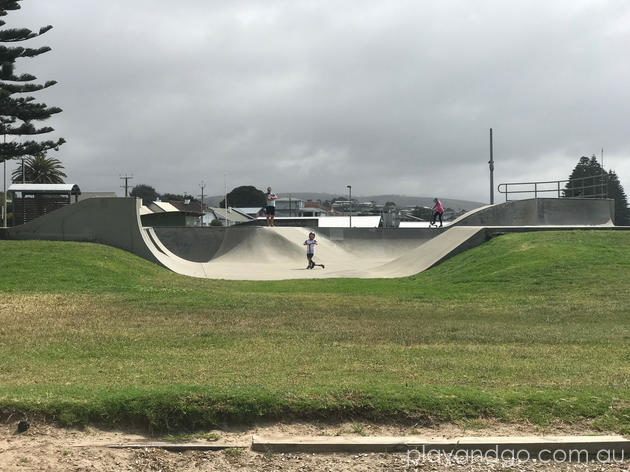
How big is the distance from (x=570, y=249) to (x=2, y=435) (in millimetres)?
17617

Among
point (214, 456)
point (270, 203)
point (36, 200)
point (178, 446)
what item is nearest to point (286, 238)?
point (270, 203)

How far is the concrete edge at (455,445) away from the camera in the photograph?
191 inches

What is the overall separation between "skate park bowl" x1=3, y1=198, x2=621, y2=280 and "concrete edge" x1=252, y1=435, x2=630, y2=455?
57.8 ft

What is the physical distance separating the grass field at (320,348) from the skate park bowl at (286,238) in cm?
602

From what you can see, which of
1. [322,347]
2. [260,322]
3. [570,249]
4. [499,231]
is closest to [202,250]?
[499,231]

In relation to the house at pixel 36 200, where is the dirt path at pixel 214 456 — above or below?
below

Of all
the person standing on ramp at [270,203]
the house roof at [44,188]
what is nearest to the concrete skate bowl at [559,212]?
the person standing on ramp at [270,203]

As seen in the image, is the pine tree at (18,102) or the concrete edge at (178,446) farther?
the pine tree at (18,102)

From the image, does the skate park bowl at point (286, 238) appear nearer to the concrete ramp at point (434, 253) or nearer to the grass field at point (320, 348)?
the concrete ramp at point (434, 253)

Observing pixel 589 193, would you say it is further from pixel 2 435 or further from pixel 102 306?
pixel 2 435

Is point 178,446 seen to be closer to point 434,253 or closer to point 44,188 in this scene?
point 434,253

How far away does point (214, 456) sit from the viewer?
4844mm

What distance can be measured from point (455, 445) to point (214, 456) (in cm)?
181

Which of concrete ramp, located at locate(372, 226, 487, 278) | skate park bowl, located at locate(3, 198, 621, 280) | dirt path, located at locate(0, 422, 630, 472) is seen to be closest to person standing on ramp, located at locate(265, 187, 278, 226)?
skate park bowl, located at locate(3, 198, 621, 280)
